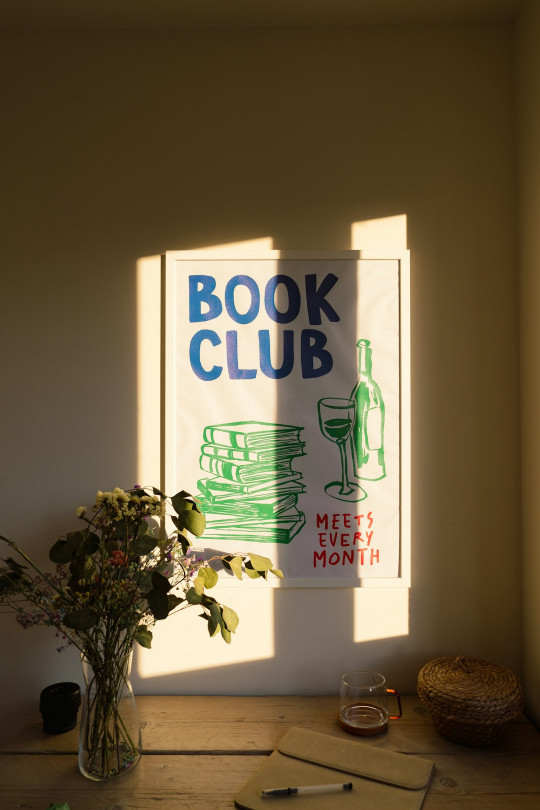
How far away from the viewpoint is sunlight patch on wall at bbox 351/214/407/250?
1719mm

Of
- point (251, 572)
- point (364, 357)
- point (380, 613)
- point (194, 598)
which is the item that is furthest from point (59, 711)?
point (364, 357)

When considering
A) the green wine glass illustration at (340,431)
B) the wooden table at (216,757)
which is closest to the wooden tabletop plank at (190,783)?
the wooden table at (216,757)

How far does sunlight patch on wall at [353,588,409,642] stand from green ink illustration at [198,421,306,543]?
27cm

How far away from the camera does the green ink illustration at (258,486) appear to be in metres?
1.71

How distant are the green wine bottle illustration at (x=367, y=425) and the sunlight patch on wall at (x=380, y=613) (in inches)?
12.3

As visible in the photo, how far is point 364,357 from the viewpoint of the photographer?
1719mm

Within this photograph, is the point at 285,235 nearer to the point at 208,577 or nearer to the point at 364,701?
the point at 208,577

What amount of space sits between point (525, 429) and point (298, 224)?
0.81m

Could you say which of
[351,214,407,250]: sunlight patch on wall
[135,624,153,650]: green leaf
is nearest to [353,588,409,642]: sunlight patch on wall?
[135,624,153,650]: green leaf

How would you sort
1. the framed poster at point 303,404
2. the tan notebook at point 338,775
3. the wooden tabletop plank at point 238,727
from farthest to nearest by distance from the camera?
the framed poster at point 303,404 → the wooden tabletop plank at point 238,727 → the tan notebook at point 338,775

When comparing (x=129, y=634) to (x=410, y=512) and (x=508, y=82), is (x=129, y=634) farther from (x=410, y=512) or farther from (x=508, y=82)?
(x=508, y=82)

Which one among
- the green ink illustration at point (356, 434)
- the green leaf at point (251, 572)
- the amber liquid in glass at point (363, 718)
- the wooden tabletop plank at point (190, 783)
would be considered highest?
the green ink illustration at point (356, 434)

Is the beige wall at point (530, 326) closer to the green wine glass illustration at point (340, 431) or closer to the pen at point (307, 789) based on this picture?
the green wine glass illustration at point (340, 431)

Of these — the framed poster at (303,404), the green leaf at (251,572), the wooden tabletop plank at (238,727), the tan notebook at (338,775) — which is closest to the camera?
the tan notebook at (338,775)
